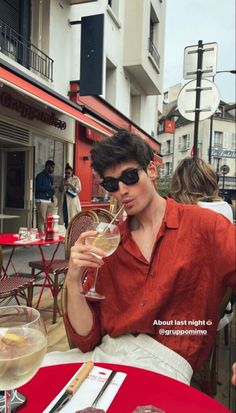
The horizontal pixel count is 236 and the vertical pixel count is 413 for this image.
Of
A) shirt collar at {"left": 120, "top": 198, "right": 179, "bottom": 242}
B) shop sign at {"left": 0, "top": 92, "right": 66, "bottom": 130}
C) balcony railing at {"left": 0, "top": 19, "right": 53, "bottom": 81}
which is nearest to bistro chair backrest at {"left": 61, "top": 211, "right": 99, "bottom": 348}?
shirt collar at {"left": 120, "top": 198, "right": 179, "bottom": 242}

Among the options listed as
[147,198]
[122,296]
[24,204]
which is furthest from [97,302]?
[24,204]

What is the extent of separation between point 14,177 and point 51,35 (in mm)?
3460

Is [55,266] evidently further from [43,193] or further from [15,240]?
[43,193]

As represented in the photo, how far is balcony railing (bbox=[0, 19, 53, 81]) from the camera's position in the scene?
7.20 m

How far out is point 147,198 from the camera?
1.47 metres

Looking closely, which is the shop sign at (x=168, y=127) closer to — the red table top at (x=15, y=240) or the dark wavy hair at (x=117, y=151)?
the red table top at (x=15, y=240)

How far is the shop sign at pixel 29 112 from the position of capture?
22.9ft

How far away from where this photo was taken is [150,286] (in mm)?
1322

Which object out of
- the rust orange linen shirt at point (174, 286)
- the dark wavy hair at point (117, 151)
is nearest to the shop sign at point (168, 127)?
the dark wavy hair at point (117, 151)

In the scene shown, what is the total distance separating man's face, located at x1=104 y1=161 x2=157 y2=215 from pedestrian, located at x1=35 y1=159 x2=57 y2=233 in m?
6.95

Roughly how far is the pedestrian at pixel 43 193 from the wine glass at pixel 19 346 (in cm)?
753

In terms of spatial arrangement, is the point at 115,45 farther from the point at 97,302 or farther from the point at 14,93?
the point at 97,302

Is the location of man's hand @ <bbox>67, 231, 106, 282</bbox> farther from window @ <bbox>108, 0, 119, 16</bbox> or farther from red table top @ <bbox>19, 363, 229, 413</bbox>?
window @ <bbox>108, 0, 119, 16</bbox>

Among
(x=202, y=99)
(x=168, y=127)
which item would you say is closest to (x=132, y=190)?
(x=202, y=99)
